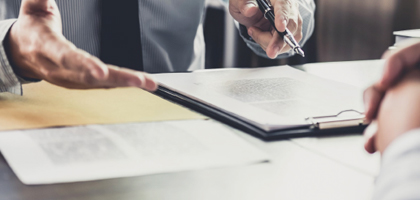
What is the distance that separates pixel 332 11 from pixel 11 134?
2076 millimetres

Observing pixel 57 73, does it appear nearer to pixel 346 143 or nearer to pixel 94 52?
pixel 346 143

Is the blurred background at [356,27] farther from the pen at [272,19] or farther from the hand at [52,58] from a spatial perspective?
the hand at [52,58]

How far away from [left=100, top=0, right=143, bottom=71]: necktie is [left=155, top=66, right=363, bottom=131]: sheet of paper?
9.9 inches

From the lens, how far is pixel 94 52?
45.9 inches

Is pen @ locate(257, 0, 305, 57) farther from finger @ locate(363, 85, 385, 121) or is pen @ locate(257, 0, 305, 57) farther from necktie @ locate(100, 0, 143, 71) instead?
finger @ locate(363, 85, 385, 121)

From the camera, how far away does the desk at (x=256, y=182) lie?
0.41 m

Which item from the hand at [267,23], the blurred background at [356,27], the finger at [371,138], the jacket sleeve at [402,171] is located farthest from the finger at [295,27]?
the blurred background at [356,27]

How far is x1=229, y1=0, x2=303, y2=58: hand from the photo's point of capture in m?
0.93

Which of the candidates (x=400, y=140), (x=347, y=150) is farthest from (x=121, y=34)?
(x=400, y=140)

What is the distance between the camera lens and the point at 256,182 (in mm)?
448

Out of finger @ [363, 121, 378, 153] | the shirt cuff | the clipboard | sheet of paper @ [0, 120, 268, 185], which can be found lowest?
the clipboard

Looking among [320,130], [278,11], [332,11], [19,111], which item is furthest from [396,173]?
[332,11]

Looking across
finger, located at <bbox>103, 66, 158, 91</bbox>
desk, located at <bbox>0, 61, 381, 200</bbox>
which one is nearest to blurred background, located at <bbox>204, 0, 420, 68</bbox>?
desk, located at <bbox>0, 61, 381, 200</bbox>

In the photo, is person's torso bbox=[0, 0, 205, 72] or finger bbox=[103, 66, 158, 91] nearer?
finger bbox=[103, 66, 158, 91]
